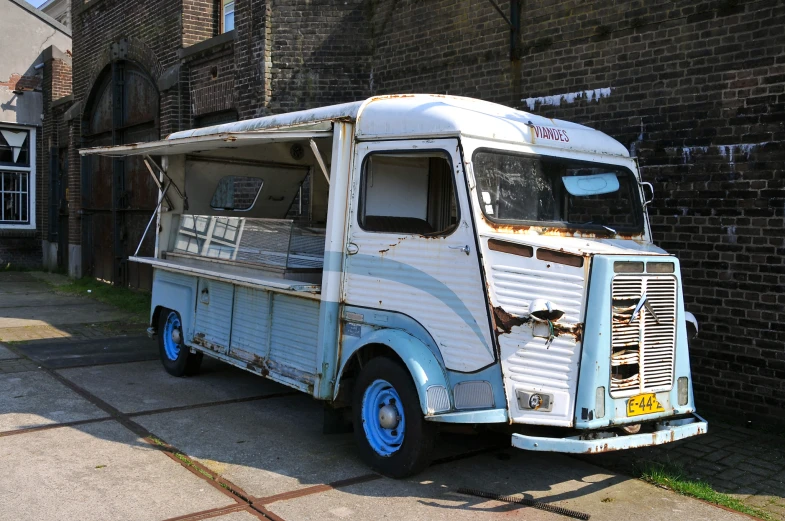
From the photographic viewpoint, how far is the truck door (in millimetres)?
4836

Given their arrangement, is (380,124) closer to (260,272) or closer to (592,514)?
(260,272)

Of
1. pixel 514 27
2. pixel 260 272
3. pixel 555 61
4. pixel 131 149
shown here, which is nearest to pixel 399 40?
pixel 514 27

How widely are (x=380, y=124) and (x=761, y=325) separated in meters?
3.80

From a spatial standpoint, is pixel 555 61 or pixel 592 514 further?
pixel 555 61

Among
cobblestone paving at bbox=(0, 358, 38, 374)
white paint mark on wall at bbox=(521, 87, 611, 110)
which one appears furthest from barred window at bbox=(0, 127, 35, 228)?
white paint mark on wall at bbox=(521, 87, 611, 110)

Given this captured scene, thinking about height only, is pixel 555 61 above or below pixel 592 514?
above

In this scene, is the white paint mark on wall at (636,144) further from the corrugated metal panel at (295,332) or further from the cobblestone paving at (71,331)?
the cobblestone paving at (71,331)

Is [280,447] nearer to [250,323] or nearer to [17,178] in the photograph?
[250,323]

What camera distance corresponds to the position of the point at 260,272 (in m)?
6.71

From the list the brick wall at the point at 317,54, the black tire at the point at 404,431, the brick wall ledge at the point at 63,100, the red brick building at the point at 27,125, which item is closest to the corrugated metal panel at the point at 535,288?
the black tire at the point at 404,431

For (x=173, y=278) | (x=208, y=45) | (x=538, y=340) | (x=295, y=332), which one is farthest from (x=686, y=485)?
(x=208, y=45)

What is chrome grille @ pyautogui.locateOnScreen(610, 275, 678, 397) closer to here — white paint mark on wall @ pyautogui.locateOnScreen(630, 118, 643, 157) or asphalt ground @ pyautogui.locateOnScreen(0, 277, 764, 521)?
asphalt ground @ pyautogui.locateOnScreen(0, 277, 764, 521)

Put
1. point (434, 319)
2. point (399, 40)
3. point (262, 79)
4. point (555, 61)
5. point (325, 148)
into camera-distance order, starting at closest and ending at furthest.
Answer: point (434, 319)
point (325, 148)
point (555, 61)
point (399, 40)
point (262, 79)

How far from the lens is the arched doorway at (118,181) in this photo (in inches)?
562
